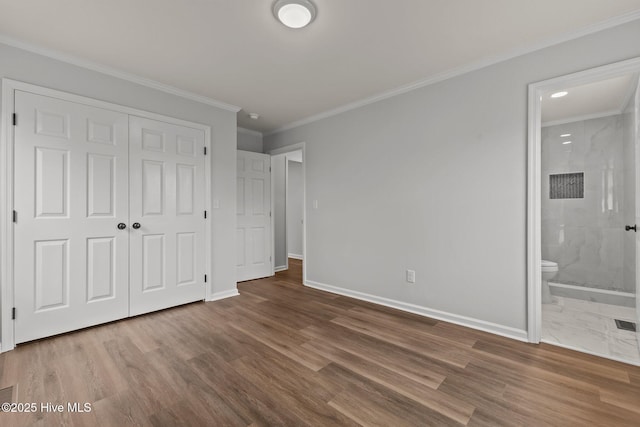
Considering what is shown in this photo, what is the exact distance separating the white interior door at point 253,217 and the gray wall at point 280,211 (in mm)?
425

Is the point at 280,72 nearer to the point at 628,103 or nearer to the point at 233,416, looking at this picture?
the point at 233,416

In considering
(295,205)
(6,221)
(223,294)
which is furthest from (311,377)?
(295,205)

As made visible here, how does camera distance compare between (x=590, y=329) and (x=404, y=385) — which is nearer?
(x=404, y=385)

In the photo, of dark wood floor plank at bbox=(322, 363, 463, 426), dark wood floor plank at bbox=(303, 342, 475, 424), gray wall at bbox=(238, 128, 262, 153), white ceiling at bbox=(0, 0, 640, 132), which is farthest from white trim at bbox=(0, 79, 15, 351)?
gray wall at bbox=(238, 128, 262, 153)

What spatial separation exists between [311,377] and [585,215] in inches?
174

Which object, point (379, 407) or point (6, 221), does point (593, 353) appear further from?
point (6, 221)

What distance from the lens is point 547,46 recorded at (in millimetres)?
2326

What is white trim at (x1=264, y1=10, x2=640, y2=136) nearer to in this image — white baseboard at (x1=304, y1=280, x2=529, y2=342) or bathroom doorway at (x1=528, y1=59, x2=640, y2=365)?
bathroom doorway at (x1=528, y1=59, x2=640, y2=365)

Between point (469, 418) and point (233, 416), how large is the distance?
49.9 inches

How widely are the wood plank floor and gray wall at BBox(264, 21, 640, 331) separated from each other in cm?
50

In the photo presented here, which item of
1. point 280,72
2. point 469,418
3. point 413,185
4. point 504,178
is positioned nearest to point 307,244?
point 413,185

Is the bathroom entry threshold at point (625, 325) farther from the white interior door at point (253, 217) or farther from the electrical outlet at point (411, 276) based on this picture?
the white interior door at point (253, 217)

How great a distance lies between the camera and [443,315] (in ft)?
9.55

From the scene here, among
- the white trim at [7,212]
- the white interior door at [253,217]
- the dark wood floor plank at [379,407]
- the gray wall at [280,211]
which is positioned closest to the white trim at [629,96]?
the dark wood floor plank at [379,407]
